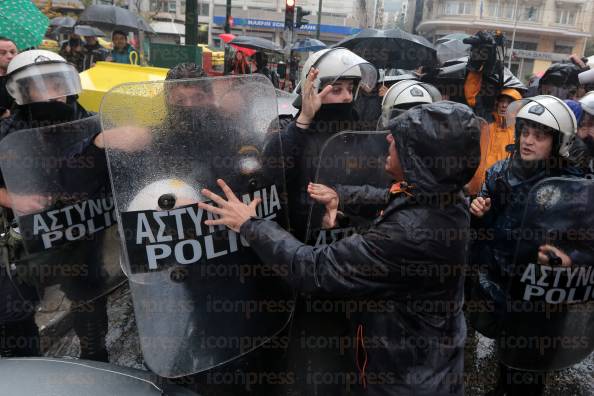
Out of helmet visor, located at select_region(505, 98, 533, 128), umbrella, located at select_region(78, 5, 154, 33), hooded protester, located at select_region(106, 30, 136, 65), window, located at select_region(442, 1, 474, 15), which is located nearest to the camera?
helmet visor, located at select_region(505, 98, 533, 128)

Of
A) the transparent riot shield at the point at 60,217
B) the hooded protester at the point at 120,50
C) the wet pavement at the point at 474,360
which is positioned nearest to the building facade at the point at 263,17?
the hooded protester at the point at 120,50

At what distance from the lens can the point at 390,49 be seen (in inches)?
263

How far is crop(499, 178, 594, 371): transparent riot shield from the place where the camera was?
2057 millimetres

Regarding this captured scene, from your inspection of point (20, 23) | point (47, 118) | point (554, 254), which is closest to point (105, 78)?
point (20, 23)

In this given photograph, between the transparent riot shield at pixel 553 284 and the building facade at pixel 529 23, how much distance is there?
4689 centimetres

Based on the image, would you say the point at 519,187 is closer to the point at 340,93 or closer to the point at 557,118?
the point at 557,118

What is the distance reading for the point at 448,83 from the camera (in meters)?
5.21

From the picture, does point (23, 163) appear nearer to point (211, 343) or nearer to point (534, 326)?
point (211, 343)

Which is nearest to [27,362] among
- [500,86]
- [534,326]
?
[534,326]

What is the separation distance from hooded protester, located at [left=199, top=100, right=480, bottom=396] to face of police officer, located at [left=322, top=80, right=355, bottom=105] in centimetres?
87

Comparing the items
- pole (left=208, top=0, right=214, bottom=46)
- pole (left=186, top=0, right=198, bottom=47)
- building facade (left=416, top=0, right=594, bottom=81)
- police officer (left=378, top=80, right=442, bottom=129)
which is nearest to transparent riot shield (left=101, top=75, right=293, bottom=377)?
police officer (left=378, top=80, right=442, bottom=129)

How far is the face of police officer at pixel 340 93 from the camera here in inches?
96.8

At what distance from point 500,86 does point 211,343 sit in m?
3.73

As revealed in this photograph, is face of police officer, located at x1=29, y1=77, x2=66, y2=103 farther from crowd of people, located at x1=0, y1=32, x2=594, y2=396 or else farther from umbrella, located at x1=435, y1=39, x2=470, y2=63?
umbrella, located at x1=435, y1=39, x2=470, y2=63
